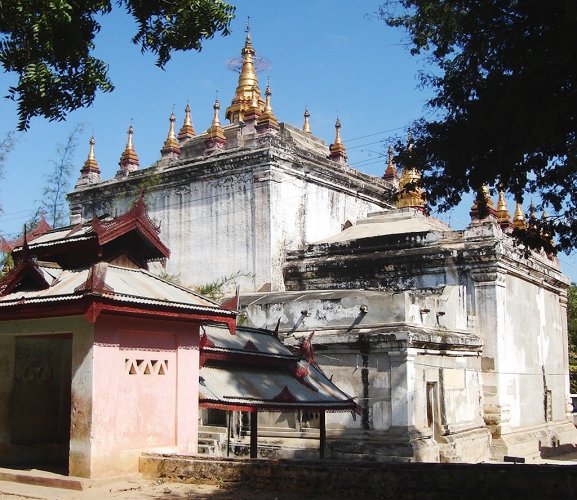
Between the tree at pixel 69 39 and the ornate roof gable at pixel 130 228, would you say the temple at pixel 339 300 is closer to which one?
the ornate roof gable at pixel 130 228

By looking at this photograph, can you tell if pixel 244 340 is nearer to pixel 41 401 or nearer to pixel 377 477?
pixel 41 401

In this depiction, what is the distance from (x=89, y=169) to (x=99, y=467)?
21.9 m

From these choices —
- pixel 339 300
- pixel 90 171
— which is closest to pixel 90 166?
pixel 90 171

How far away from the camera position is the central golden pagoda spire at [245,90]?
110 feet

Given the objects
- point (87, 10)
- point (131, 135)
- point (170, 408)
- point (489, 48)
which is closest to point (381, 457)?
point (170, 408)

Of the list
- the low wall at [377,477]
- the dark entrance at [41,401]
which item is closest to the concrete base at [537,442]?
the dark entrance at [41,401]

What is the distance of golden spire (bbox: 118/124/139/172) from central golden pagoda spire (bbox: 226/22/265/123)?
4.86 metres

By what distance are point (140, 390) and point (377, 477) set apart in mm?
4330

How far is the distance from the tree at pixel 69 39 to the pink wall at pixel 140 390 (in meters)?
4.32

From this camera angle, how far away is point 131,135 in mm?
31438

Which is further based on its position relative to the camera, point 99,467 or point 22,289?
point 22,289

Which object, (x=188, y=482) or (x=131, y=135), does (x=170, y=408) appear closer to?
(x=188, y=482)

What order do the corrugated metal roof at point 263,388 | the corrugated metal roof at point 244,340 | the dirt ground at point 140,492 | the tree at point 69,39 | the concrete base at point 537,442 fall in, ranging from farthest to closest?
the concrete base at point 537,442 → the corrugated metal roof at point 244,340 → the corrugated metal roof at point 263,388 → the dirt ground at point 140,492 → the tree at point 69,39

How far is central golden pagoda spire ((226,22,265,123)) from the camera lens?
33625 millimetres
